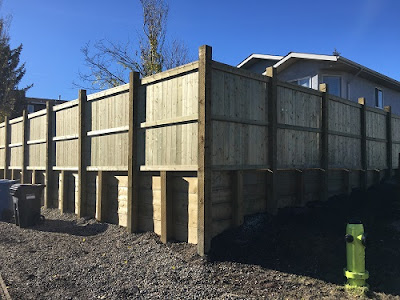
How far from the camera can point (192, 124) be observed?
20.3ft

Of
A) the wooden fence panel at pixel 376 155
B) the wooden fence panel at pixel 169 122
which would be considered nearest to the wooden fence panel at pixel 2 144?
the wooden fence panel at pixel 169 122

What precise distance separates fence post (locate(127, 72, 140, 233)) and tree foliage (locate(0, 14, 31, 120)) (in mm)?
23961

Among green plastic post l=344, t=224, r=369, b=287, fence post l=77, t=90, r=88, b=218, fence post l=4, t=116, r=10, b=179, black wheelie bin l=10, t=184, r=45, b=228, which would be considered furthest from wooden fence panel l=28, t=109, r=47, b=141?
green plastic post l=344, t=224, r=369, b=287

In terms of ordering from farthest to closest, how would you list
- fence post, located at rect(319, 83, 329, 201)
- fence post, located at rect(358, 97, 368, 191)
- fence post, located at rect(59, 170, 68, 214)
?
fence post, located at rect(358, 97, 368, 191), fence post, located at rect(59, 170, 68, 214), fence post, located at rect(319, 83, 329, 201)

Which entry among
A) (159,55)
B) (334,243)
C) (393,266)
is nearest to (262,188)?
(334,243)

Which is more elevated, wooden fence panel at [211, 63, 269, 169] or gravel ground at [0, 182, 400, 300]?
wooden fence panel at [211, 63, 269, 169]

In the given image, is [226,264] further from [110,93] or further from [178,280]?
[110,93]

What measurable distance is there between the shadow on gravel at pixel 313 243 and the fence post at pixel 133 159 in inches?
83.3

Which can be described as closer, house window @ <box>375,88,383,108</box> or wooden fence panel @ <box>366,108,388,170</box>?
wooden fence panel @ <box>366,108,388,170</box>

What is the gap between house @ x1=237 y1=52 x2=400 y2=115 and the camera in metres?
14.9

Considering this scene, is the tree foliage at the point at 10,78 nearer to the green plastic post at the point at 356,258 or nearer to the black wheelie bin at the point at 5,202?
the black wheelie bin at the point at 5,202

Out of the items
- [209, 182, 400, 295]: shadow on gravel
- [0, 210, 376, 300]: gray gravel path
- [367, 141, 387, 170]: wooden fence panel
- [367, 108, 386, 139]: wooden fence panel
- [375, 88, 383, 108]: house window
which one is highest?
[375, 88, 383, 108]: house window

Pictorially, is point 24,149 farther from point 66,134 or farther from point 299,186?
point 299,186

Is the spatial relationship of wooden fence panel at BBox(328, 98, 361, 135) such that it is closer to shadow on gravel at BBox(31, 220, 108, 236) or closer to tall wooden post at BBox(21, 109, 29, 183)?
shadow on gravel at BBox(31, 220, 108, 236)
